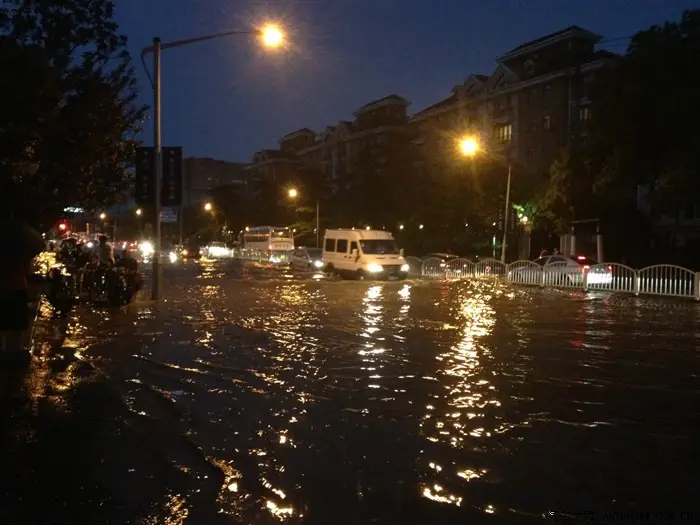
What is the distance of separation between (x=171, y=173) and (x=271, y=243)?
36.4 meters

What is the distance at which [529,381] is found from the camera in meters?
10.4

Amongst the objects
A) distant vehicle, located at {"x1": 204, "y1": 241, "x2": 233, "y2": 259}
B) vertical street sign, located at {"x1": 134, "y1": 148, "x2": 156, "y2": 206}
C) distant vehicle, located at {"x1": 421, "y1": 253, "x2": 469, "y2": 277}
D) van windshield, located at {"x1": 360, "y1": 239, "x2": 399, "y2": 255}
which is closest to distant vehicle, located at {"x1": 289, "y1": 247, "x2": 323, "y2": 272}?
distant vehicle, located at {"x1": 421, "y1": 253, "x2": 469, "y2": 277}

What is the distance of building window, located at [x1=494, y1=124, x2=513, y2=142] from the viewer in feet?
192

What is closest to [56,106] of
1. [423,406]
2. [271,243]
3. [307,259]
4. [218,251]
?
[423,406]

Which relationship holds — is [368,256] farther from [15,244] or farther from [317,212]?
[317,212]

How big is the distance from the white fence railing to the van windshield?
13.8ft

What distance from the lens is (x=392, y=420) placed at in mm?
8125

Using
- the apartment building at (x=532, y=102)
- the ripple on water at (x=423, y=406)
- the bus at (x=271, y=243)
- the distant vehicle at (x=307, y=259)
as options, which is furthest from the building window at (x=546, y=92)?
the ripple on water at (x=423, y=406)

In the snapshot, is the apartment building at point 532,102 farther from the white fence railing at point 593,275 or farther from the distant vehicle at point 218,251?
the distant vehicle at point 218,251

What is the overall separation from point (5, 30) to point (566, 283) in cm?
2077

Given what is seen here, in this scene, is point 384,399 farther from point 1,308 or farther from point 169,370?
point 1,308

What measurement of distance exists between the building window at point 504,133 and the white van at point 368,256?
28.2 m

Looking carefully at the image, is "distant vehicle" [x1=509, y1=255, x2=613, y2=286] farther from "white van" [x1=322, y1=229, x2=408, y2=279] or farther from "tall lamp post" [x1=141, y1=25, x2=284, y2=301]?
"tall lamp post" [x1=141, y1=25, x2=284, y2=301]

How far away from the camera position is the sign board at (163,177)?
21.8 metres
